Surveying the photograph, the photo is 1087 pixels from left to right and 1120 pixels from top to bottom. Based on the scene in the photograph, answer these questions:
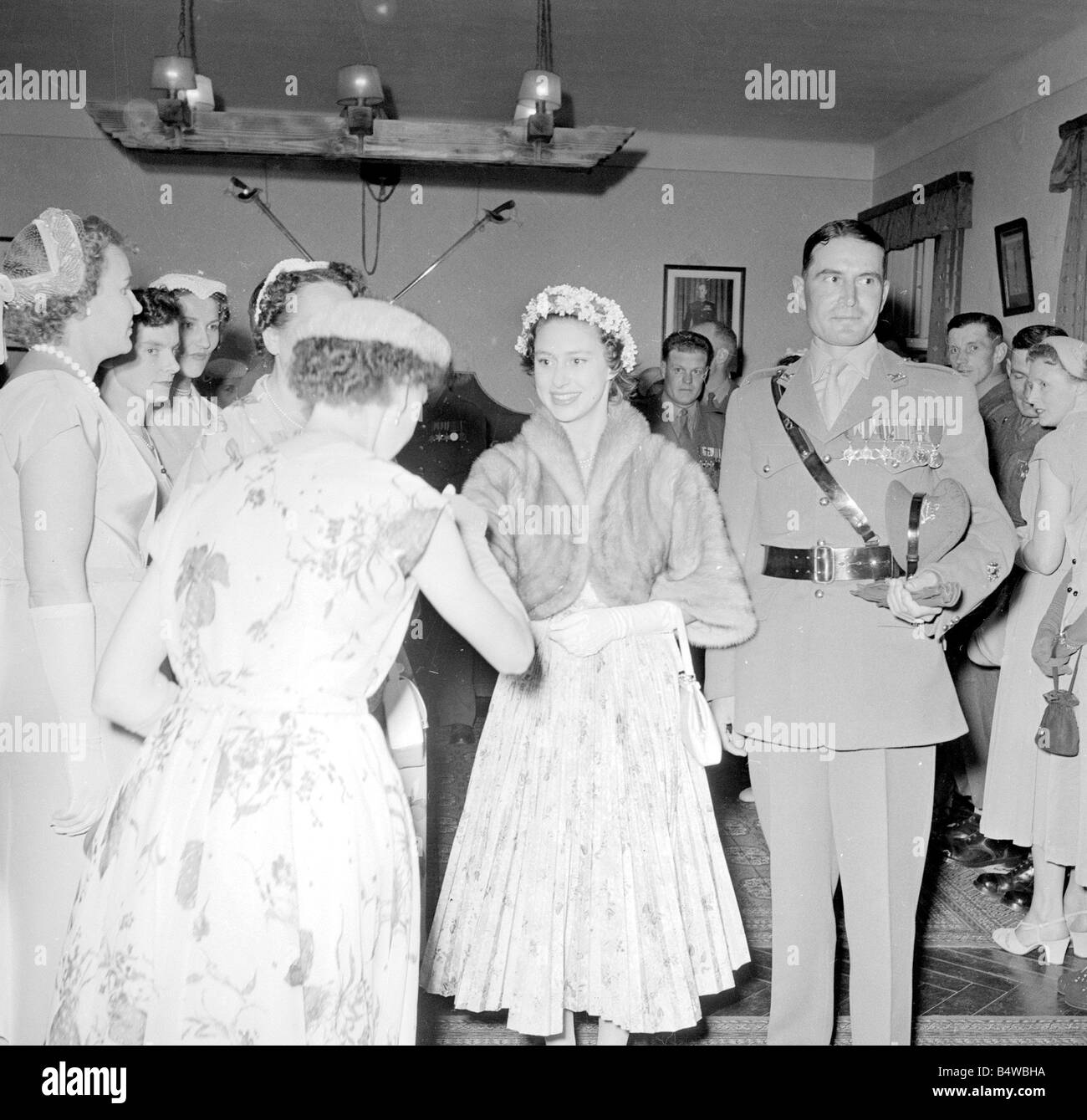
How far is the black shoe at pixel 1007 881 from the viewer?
369 cm

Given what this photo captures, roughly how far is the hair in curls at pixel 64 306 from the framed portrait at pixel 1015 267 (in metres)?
5.01

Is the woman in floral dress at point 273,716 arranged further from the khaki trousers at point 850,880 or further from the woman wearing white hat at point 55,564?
the khaki trousers at point 850,880

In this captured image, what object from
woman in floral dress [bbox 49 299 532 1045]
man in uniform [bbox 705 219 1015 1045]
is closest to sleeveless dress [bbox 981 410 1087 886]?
man in uniform [bbox 705 219 1015 1045]

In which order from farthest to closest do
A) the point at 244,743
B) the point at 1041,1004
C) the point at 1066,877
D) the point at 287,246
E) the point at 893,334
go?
the point at 287,246
the point at 893,334
the point at 1066,877
the point at 1041,1004
the point at 244,743

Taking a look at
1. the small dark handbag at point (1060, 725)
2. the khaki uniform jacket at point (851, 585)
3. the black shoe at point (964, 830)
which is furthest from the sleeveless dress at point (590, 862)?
the black shoe at point (964, 830)

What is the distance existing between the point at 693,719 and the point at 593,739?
0.20m

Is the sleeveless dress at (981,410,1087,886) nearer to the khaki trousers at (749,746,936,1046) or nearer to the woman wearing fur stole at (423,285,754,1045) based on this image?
the khaki trousers at (749,746,936,1046)

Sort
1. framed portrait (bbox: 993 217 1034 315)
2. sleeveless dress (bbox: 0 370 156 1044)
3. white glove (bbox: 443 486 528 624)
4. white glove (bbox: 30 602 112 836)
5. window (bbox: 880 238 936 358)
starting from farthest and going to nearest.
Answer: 1. window (bbox: 880 238 936 358)
2. framed portrait (bbox: 993 217 1034 315)
3. sleeveless dress (bbox: 0 370 156 1044)
4. white glove (bbox: 30 602 112 836)
5. white glove (bbox: 443 486 528 624)

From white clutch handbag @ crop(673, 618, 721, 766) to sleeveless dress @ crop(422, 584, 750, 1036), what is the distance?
2 centimetres

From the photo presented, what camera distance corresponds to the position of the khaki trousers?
7.24 feet
